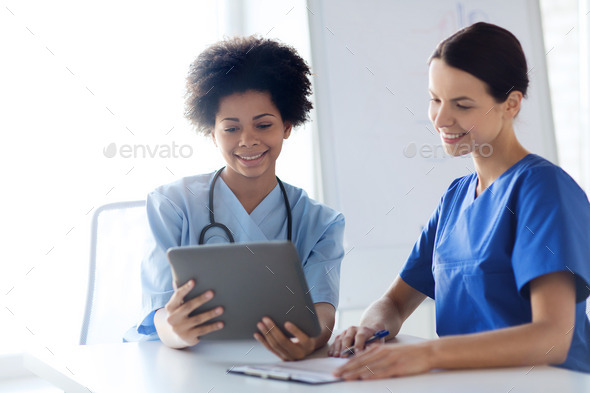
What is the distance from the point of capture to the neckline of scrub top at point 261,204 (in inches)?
48.6

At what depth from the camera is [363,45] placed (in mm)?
1984

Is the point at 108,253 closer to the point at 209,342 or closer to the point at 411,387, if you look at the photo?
the point at 209,342

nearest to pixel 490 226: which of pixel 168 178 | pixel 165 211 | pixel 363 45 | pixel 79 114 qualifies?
pixel 165 211

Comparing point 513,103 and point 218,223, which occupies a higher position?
point 513,103

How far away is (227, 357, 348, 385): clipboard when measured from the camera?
72 centimetres

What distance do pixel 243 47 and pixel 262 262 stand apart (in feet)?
2.33

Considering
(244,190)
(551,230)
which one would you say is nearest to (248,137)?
(244,190)

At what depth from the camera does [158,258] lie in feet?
3.68

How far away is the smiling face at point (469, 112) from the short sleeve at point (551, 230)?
0.12 metres

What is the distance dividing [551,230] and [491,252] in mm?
108

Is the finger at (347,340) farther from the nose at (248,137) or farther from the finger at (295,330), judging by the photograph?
the nose at (248,137)

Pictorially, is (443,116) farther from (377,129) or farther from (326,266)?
(377,129)

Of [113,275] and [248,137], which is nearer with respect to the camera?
[248,137]

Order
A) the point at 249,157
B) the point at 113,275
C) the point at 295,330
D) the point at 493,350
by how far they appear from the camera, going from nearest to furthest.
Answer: the point at 493,350 → the point at 295,330 → the point at 249,157 → the point at 113,275
